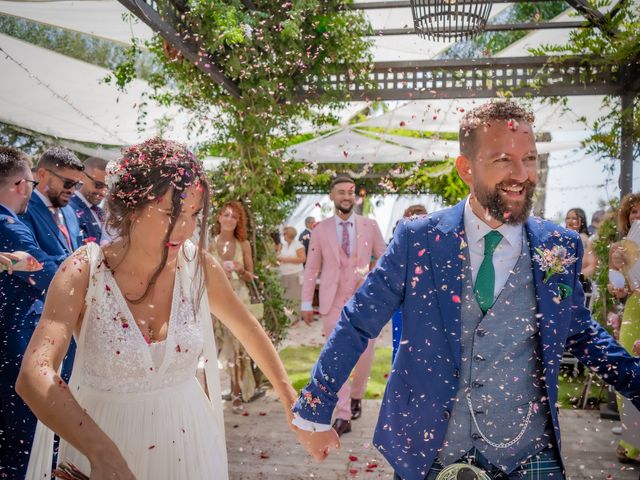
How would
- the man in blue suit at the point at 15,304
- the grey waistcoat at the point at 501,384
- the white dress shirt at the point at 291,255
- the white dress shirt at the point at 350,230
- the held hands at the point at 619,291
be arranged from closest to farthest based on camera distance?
the grey waistcoat at the point at 501,384, the man in blue suit at the point at 15,304, the held hands at the point at 619,291, the white dress shirt at the point at 350,230, the white dress shirt at the point at 291,255

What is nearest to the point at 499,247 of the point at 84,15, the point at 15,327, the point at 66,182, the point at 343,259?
the point at 15,327

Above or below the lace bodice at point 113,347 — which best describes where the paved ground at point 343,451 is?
below

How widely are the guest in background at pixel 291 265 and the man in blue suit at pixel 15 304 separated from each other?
29.4ft

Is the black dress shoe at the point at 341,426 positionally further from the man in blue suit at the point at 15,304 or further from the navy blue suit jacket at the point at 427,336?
the navy blue suit jacket at the point at 427,336

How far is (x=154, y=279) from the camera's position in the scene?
7.29 ft

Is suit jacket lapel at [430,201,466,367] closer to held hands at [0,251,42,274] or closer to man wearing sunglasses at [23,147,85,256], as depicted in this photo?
held hands at [0,251,42,274]

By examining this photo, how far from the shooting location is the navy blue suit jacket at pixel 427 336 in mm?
2225

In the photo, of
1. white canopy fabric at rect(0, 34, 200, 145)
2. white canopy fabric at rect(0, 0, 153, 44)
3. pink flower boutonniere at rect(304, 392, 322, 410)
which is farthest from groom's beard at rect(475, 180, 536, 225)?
white canopy fabric at rect(0, 34, 200, 145)

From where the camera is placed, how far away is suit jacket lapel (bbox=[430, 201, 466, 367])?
2.22m

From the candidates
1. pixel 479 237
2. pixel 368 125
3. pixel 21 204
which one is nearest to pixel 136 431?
pixel 479 237

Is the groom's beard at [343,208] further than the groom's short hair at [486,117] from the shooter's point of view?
Yes

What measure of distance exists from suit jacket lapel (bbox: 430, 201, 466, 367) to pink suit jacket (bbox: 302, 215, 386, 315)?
3.60 meters

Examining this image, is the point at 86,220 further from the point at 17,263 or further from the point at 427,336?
the point at 427,336

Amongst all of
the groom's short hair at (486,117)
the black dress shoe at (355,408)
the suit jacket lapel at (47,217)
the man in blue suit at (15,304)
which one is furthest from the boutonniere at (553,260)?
the black dress shoe at (355,408)
